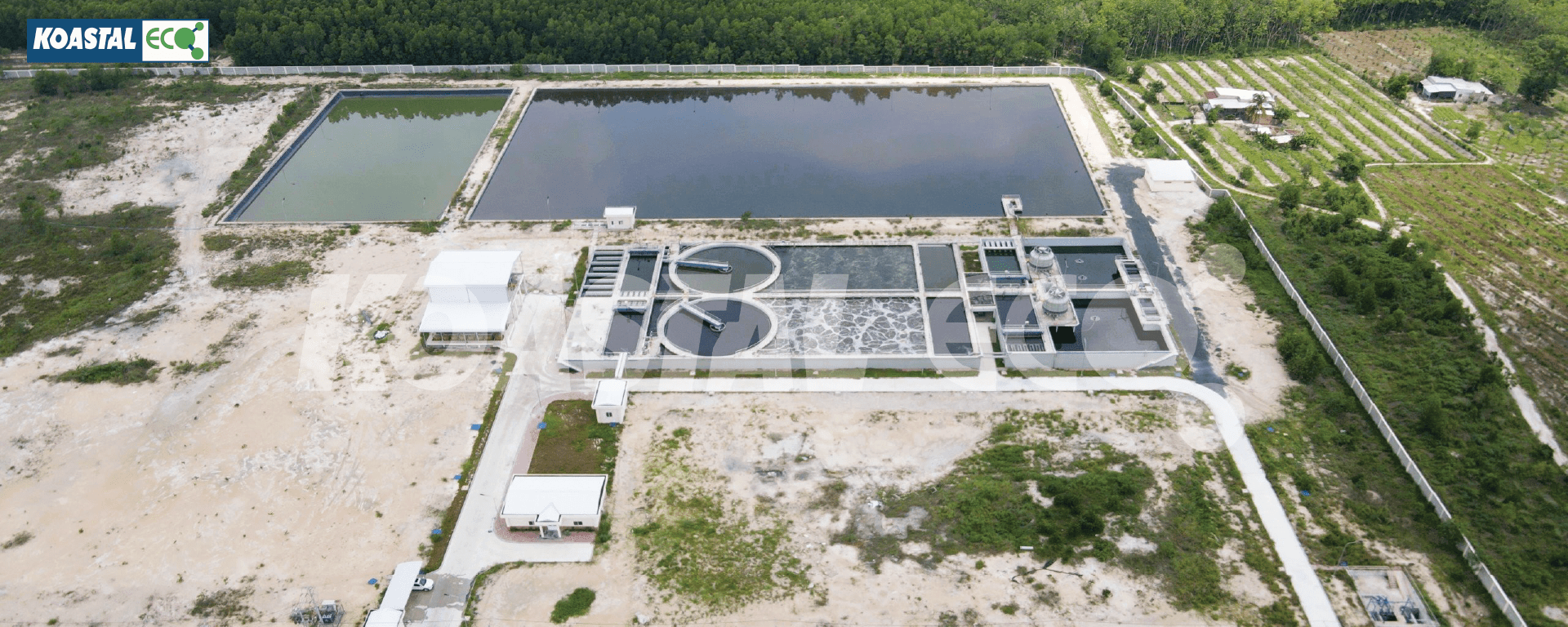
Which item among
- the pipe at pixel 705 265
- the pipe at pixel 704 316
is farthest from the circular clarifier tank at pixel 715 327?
the pipe at pixel 705 265

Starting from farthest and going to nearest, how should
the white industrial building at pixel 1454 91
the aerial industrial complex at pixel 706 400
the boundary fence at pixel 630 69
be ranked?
the boundary fence at pixel 630 69, the white industrial building at pixel 1454 91, the aerial industrial complex at pixel 706 400

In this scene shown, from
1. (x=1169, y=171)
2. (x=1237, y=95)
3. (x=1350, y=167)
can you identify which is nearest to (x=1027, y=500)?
(x=1169, y=171)

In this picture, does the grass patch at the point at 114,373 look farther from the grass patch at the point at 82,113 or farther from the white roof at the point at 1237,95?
the white roof at the point at 1237,95

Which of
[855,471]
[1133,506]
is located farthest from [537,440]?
[1133,506]

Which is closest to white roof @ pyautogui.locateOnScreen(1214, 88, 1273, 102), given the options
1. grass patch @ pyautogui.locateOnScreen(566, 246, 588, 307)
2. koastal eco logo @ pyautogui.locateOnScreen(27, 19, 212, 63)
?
grass patch @ pyautogui.locateOnScreen(566, 246, 588, 307)

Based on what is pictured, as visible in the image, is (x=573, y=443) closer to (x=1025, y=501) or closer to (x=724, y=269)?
(x=724, y=269)

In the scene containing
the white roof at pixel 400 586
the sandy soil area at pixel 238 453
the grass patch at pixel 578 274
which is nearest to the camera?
the white roof at pixel 400 586
